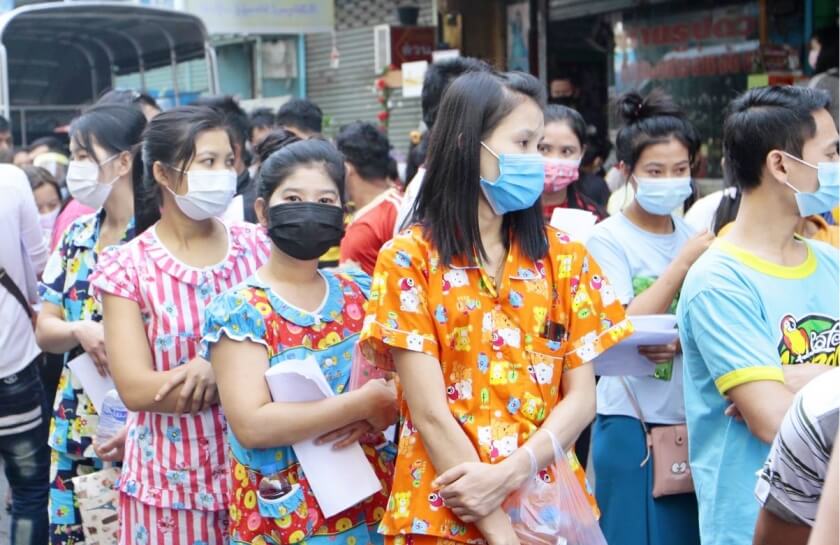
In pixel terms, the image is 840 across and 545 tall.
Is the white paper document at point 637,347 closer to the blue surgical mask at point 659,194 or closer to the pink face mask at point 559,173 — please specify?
the blue surgical mask at point 659,194

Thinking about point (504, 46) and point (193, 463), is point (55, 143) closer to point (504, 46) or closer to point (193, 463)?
point (504, 46)

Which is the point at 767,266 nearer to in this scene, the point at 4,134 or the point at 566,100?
the point at 4,134

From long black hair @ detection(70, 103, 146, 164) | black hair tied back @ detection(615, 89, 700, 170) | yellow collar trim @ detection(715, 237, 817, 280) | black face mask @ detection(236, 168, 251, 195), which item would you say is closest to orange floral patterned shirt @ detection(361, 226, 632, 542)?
yellow collar trim @ detection(715, 237, 817, 280)

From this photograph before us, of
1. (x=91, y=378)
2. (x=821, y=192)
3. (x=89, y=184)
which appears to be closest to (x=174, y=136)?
(x=91, y=378)

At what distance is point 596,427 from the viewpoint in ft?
14.0

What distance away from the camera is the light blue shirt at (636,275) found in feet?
13.1

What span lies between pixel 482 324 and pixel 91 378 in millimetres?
1729

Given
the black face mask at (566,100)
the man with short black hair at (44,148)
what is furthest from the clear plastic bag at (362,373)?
the black face mask at (566,100)

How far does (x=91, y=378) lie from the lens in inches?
154

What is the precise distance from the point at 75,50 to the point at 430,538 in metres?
10.6

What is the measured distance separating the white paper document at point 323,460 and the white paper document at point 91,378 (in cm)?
109

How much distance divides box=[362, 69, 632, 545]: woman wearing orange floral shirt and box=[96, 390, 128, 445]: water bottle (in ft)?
4.13

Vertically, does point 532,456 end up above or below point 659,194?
below

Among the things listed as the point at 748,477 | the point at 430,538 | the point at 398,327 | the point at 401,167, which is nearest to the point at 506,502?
the point at 430,538
